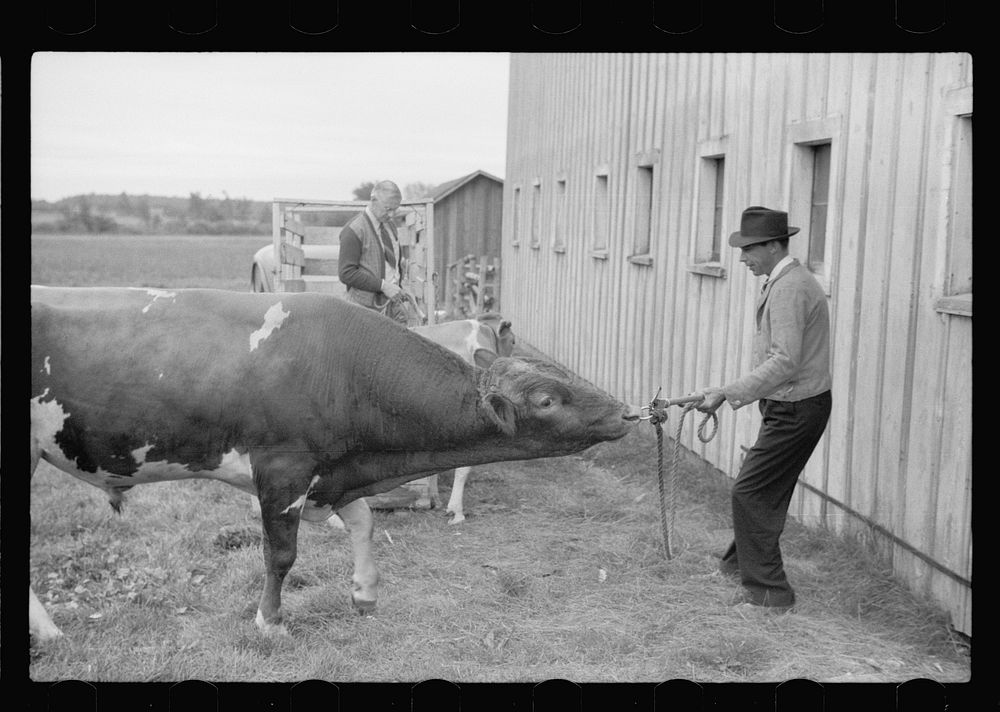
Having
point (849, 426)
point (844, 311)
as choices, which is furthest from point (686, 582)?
point (844, 311)

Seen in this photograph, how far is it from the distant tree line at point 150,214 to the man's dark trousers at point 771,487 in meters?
3.81

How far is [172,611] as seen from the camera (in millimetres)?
5219

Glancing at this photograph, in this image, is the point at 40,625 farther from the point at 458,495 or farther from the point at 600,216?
the point at 600,216

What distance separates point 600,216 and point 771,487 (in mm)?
8001

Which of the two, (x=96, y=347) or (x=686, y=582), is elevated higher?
(x=96, y=347)

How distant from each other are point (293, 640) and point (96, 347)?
183cm

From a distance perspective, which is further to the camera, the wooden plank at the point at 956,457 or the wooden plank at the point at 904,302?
the wooden plank at the point at 904,302

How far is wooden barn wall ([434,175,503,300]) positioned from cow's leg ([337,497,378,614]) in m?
19.5

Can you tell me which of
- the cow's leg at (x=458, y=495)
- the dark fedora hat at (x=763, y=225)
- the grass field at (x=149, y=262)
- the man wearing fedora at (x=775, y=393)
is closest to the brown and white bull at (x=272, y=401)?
the man wearing fedora at (x=775, y=393)

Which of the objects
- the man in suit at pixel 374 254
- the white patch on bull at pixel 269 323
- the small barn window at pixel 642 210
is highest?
the small barn window at pixel 642 210

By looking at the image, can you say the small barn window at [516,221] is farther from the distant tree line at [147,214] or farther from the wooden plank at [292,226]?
the wooden plank at [292,226]

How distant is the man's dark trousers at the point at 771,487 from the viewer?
5.23 metres

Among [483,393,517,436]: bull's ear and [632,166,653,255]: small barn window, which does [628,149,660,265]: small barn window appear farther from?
[483,393,517,436]: bull's ear
